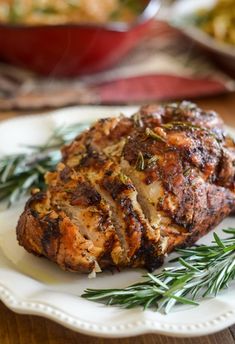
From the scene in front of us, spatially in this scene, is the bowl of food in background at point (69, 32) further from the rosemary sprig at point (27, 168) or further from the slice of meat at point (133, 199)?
the slice of meat at point (133, 199)

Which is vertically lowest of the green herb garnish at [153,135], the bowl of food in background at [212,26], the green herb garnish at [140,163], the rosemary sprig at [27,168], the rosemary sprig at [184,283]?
the rosemary sprig at [27,168]

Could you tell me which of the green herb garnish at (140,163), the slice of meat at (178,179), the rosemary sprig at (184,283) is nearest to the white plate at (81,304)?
the rosemary sprig at (184,283)

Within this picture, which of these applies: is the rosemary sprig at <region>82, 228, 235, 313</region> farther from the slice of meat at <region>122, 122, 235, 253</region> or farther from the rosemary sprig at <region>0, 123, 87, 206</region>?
the rosemary sprig at <region>0, 123, 87, 206</region>

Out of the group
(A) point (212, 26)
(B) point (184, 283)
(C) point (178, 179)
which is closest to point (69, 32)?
(A) point (212, 26)

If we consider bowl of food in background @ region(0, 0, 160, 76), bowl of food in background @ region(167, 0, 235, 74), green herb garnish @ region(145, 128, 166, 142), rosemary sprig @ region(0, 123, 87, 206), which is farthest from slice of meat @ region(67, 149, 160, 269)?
bowl of food in background @ region(167, 0, 235, 74)

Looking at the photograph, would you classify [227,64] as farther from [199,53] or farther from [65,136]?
[65,136]

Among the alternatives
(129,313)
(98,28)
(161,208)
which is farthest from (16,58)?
(129,313)
